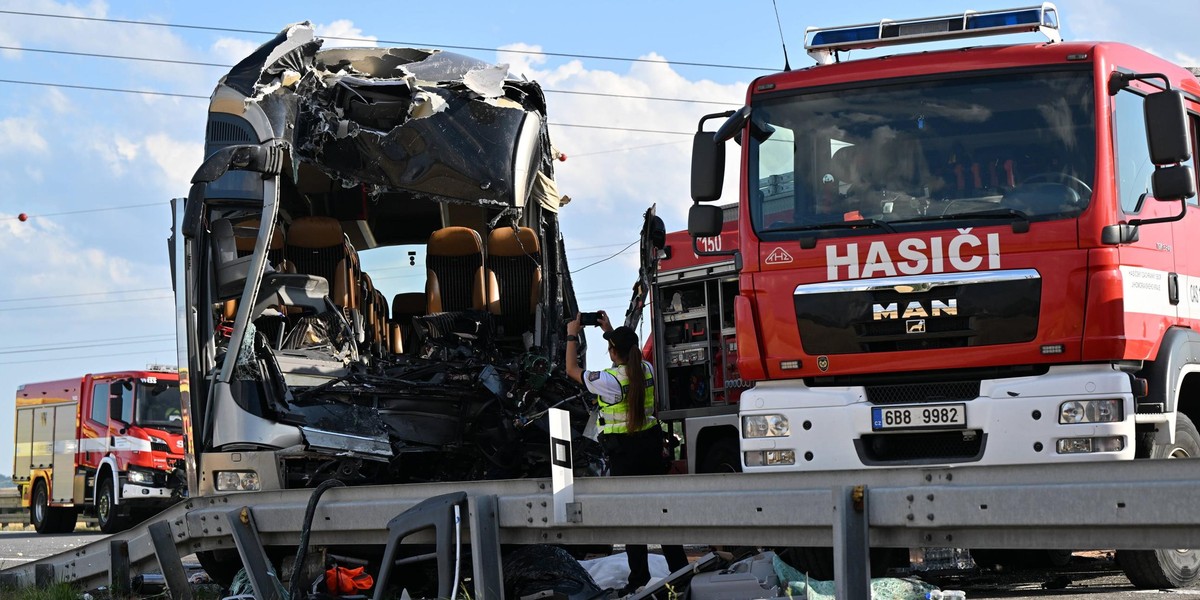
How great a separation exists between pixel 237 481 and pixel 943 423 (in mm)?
4272

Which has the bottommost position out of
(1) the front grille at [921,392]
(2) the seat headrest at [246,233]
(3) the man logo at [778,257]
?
(1) the front grille at [921,392]

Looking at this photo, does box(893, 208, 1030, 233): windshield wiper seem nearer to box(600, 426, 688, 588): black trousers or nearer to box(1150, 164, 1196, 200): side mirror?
box(1150, 164, 1196, 200): side mirror

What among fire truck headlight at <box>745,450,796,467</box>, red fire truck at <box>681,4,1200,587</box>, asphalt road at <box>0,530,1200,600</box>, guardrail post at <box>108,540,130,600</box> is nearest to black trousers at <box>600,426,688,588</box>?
red fire truck at <box>681,4,1200,587</box>

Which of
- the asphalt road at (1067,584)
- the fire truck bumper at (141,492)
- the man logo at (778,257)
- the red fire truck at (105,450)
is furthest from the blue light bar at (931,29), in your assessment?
the fire truck bumper at (141,492)

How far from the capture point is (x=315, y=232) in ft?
36.2

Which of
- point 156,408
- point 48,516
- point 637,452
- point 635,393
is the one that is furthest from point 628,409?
point 48,516

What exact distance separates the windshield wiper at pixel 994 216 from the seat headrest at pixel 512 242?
4.02 m

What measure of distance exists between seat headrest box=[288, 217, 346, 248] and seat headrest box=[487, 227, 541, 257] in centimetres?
115

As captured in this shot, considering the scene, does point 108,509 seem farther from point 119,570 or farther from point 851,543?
point 851,543

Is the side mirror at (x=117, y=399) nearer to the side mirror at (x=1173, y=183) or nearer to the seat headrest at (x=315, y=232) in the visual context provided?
the seat headrest at (x=315, y=232)

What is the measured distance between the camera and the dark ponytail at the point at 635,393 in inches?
343

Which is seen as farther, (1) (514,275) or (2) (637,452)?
(1) (514,275)

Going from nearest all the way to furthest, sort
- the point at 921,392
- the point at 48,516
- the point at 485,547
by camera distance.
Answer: the point at 485,547, the point at 921,392, the point at 48,516

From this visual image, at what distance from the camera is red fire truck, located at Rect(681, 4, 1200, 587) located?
287 inches
